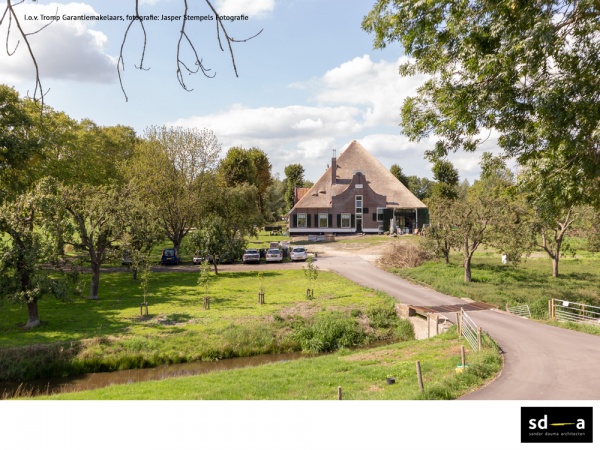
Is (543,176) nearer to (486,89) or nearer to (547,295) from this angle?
(486,89)

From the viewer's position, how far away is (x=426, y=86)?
25.2 feet

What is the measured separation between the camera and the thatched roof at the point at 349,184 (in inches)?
2357

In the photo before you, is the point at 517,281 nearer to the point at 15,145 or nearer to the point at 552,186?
the point at 552,186

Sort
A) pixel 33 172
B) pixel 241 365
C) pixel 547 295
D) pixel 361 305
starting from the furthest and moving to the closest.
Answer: pixel 33 172 < pixel 547 295 < pixel 361 305 < pixel 241 365

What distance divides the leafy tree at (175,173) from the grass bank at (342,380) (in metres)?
27.4

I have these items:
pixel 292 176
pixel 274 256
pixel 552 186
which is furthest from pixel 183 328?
pixel 292 176

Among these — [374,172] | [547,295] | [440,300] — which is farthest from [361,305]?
[374,172]

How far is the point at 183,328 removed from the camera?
2031 cm

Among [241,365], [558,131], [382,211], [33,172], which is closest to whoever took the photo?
[558,131]

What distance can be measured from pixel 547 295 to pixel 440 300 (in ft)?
22.8

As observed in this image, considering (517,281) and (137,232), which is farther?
(517,281)

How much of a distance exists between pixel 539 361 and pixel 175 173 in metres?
36.4

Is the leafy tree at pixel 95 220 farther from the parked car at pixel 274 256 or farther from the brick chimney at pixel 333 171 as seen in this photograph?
the brick chimney at pixel 333 171

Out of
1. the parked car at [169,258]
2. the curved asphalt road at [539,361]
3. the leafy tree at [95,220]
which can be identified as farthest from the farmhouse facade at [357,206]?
the curved asphalt road at [539,361]
